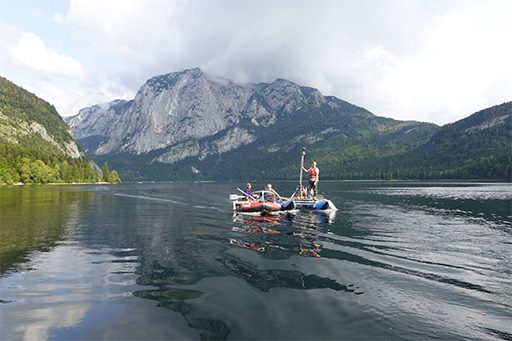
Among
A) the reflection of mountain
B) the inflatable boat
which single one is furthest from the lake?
the inflatable boat

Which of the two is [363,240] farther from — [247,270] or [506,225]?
[506,225]

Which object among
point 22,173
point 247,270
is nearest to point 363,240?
point 247,270

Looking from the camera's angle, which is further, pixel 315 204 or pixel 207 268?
pixel 315 204

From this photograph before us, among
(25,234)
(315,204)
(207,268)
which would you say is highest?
(315,204)

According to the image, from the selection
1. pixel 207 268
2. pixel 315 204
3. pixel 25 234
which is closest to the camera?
pixel 207 268

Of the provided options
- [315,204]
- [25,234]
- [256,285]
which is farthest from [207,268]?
[315,204]

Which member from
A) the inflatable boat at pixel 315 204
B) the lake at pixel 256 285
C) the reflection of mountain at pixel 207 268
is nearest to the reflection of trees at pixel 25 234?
the lake at pixel 256 285

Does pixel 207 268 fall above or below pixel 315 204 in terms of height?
below

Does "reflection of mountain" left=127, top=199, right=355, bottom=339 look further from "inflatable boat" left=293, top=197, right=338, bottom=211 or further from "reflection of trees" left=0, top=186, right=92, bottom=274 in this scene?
"inflatable boat" left=293, top=197, right=338, bottom=211

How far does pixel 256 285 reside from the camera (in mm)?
15297

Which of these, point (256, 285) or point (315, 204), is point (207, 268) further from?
point (315, 204)

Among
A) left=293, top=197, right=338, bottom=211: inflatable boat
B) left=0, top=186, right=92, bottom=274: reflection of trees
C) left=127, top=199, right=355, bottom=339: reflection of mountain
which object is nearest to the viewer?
left=127, top=199, right=355, bottom=339: reflection of mountain

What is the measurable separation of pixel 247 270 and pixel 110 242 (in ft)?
47.3

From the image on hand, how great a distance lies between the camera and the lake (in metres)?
10.9
